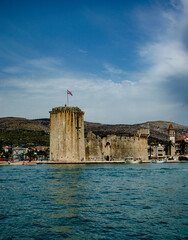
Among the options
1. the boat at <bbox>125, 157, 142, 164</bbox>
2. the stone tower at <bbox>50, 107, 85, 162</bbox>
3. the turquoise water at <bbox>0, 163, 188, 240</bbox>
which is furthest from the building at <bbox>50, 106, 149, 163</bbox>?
the turquoise water at <bbox>0, 163, 188, 240</bbox>

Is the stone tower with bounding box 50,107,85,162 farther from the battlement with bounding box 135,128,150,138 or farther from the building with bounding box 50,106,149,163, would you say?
the battlement with bounding box 135,128,150,138

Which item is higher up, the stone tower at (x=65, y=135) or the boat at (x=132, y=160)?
the stone tower at (x=65, y=135)

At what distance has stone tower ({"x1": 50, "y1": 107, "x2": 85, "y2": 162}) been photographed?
61900mm

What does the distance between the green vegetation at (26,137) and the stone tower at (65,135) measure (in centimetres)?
6448

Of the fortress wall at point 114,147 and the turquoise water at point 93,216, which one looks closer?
the turquoise water at point 93,216

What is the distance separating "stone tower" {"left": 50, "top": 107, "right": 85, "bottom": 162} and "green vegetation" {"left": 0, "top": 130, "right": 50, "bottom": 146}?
2539 inches

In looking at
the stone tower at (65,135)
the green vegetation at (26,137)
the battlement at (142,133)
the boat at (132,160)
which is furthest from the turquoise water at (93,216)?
the green vegetation at (26,137)

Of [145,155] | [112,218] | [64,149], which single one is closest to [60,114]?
[64,149]

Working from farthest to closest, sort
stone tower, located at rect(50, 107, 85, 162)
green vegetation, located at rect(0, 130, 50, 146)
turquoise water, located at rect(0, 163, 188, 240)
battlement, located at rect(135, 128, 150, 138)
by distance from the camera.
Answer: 1. green vegetation, located at rect(0, 130, 50, 146)
2. battlement, located at rect(135, 128, 150, 138)
3. stone tower, located at rect(50, 107, 85, 162)
4. turquoise water, located at rect(0, 163, 188, 240)

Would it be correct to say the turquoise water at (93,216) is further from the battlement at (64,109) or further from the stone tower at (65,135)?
the battlement at (64,109)

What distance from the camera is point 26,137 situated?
139375 millimetres

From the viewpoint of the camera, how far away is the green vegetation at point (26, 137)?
421 feet

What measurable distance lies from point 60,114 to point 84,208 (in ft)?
165

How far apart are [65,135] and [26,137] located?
81.3m
